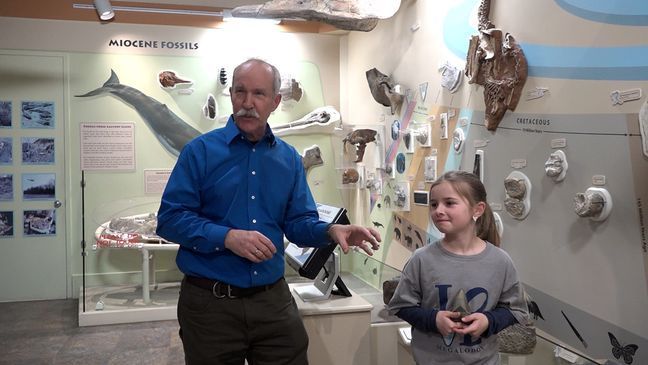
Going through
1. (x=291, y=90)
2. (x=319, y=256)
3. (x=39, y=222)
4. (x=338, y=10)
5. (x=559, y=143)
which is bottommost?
(x=39, y=222)

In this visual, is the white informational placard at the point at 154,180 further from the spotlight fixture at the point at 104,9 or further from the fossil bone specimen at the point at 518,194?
the fossil bone specimen at the point at 518,194

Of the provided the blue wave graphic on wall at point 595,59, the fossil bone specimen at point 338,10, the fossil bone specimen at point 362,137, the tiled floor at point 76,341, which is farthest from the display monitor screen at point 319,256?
the fossil bone specimen at point 362,137

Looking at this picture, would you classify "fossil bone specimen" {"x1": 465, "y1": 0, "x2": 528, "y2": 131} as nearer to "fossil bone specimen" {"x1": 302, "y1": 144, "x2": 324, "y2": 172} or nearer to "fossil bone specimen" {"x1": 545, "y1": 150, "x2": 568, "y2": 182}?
"fossil bone specimen" {"x1": 545, "y1": 150, "x2": 568, "y2": 182}

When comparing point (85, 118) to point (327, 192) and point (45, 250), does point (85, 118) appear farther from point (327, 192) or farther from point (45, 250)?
point (327, 192)

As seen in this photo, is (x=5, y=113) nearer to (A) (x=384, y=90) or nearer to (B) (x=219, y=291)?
(A) (x=384, y=90)

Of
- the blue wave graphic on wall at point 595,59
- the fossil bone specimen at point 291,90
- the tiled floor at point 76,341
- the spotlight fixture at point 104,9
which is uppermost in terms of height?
the spotlight fixture at point 104,9

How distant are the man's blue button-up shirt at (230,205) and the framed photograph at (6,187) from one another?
474 cm

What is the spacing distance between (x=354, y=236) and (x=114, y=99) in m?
4.86

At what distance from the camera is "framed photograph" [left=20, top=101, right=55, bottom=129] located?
5.52m

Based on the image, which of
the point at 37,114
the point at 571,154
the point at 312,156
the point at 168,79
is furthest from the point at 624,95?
the point at 37,114

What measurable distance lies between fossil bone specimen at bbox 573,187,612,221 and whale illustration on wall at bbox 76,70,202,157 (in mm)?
4407

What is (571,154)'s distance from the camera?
2.53 metres

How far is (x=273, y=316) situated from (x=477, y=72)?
7.03 ft

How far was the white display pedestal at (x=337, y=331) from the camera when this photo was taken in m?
2.33
